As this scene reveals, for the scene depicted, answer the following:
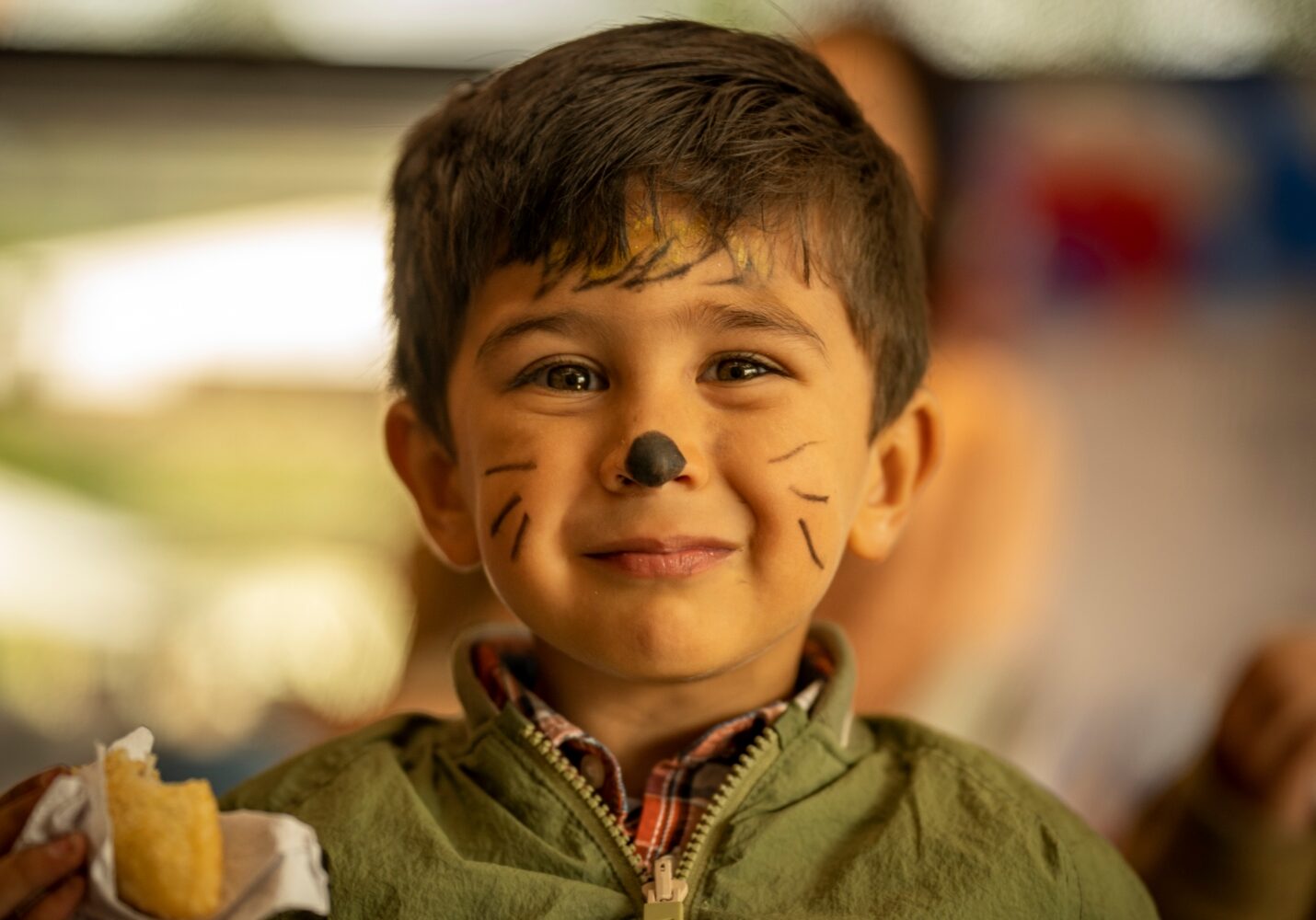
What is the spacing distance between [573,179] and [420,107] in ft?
4.29

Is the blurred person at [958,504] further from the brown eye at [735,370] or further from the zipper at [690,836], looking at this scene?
the zipper at [690,836]

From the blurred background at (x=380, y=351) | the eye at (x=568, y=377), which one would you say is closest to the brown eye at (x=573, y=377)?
the eye at (x=568, y=377)

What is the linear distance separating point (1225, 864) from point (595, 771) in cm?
62

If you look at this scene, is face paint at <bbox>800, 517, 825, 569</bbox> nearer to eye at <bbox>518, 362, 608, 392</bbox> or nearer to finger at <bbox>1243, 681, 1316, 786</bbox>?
eye at <bbox>518, 362, 608, 392</bbox>

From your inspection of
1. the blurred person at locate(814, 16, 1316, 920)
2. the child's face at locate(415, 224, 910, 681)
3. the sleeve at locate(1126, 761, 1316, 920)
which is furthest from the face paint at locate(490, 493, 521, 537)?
the blurred person at locate(814, 16, 1316, 920)

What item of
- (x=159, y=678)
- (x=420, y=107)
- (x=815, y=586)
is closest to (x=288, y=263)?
(x=420, y=107)

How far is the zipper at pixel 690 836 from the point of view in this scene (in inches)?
36.2

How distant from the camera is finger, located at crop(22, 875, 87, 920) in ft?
2.60

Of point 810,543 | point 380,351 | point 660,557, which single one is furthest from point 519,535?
point 380,351

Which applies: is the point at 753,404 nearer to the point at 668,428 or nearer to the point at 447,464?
the point at 668,428

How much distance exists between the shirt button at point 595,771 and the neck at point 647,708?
0.03 meters

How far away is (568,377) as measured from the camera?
0.98 m

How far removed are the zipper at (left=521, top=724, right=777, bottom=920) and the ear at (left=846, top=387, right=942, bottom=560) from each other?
0.61 feet

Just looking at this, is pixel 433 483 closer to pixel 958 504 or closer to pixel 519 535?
pixel 519 535
